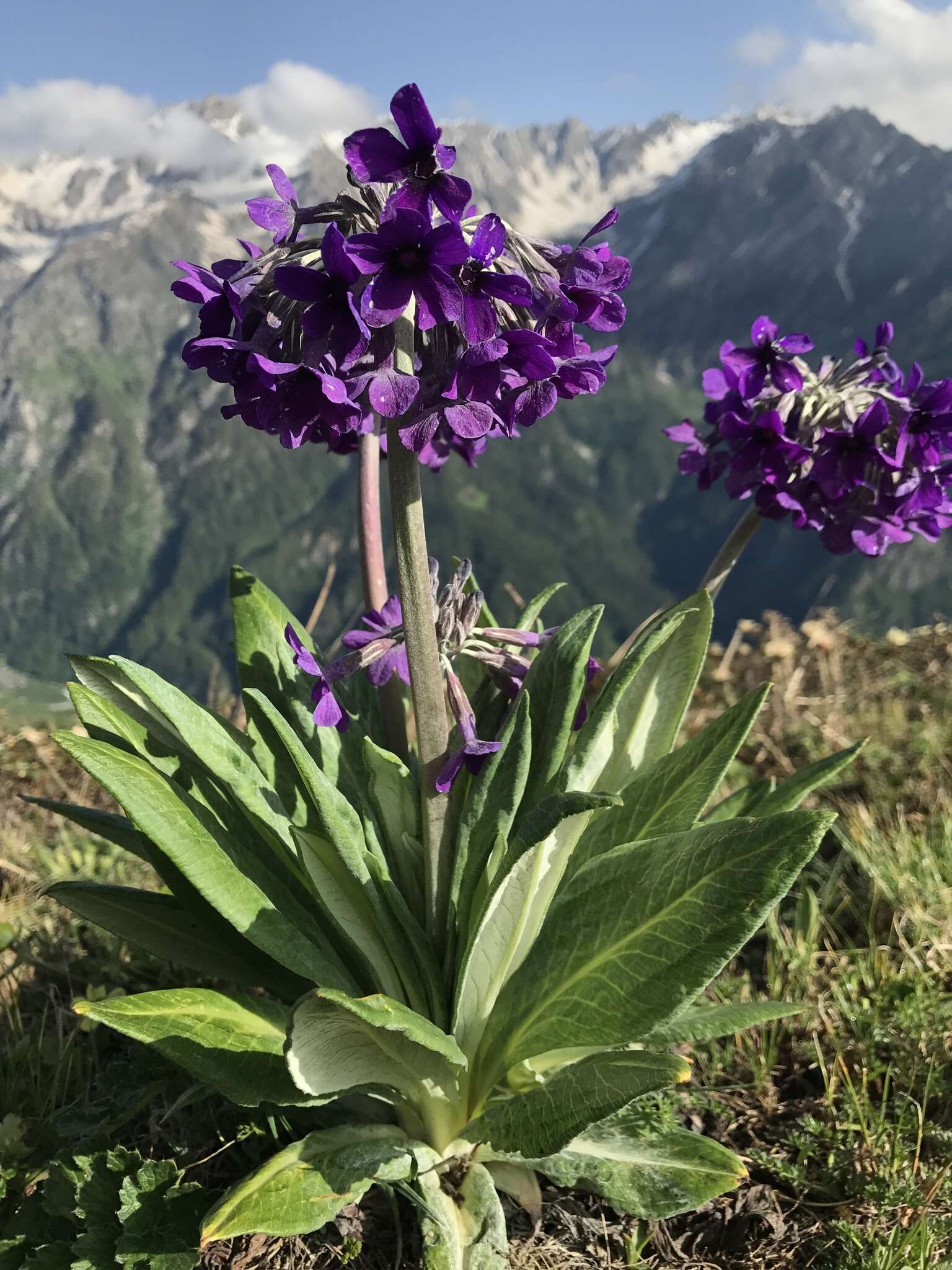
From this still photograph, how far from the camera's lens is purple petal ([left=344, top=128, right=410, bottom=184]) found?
182 cm

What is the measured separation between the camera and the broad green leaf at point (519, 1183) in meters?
2.48

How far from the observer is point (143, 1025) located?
2000mm

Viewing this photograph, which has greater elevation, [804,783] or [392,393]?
[392,393]

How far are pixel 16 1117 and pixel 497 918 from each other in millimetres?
1505

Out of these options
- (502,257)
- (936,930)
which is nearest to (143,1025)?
(502,257)

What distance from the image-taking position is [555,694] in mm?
2537

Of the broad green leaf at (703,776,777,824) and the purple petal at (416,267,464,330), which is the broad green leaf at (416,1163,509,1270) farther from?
the purple petal at (416,267,464,330)

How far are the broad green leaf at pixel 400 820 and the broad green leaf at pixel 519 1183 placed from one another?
2.20ft

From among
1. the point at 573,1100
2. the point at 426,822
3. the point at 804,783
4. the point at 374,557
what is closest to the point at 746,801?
the point at 804,783

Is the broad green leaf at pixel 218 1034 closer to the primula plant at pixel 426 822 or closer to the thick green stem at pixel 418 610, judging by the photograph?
the primula plant at pixel 426 822

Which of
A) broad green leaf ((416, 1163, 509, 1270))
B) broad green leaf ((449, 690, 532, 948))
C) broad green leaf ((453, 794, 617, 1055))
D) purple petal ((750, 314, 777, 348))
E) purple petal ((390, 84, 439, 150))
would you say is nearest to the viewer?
purple petal ((390, 84, 439, 150))

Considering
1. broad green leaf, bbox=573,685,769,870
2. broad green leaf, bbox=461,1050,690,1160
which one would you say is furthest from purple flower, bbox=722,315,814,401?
broad green leaf, bbox=461,1050,690,1160

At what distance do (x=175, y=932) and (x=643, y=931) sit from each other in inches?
51.8

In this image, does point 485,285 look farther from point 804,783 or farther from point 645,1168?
point 645,1168
